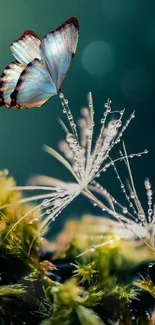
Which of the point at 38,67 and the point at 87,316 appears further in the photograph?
the point at 38,67

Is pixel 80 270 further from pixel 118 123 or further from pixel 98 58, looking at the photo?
pixel 98 58

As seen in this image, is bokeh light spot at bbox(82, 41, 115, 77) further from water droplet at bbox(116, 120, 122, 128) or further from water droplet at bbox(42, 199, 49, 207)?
water droplet at bbox(42, 199, 49, 207)

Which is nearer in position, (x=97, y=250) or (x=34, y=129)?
(x=97, y=250)

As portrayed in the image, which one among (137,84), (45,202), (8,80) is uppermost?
(8,80)

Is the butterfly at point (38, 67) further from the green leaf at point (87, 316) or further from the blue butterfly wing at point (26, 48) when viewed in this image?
the green leaf at point (87, 316)

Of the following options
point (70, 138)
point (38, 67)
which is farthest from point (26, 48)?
point (70, 138)

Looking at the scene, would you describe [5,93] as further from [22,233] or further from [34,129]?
[22,233]

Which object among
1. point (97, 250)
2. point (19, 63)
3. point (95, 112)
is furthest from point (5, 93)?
point (97, 250)
